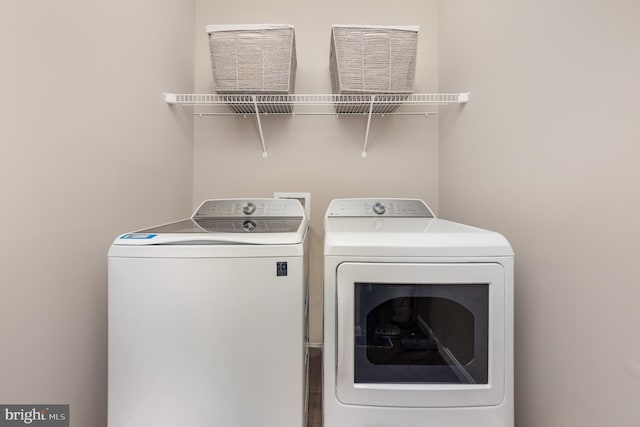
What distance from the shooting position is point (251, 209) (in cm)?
158

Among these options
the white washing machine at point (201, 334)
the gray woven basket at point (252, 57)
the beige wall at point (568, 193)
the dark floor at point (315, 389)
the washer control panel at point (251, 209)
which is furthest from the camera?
the washer control panel at point (251, 209)

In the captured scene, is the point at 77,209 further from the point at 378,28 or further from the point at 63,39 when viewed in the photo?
the point at 378,28

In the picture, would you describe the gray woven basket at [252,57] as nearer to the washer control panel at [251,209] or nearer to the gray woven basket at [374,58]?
the gray woven basket at [374,58]

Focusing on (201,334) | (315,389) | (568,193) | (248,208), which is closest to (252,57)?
(248,208)

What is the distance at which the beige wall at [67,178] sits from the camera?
789 mm

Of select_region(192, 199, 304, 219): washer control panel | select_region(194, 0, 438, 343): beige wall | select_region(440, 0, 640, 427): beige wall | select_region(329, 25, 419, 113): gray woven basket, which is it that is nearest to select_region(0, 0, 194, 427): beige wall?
select_region(192, 199, 304, 219): washer control panel

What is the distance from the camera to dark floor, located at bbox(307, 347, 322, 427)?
1.32 m

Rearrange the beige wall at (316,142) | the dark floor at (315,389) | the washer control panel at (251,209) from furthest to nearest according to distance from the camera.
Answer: the beige wall at (316,142) < the washer control panel at (251,209) < the dark floor at (315,389)

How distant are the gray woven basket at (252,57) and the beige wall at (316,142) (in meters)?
0.39

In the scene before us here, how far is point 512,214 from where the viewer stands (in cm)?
114

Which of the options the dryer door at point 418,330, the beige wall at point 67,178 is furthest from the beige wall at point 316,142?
the dryer door at point 418,330

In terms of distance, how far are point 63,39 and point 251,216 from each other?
3.17ft

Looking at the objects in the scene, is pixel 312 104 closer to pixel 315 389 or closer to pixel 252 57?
pixel 252 57

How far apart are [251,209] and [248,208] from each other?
18mm
